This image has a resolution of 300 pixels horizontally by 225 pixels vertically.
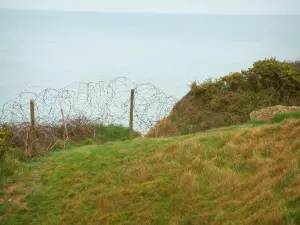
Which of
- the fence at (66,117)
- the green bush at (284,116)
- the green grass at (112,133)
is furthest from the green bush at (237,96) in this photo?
the green bush at (284,116)

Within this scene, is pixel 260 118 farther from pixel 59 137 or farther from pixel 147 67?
pixel 147 67

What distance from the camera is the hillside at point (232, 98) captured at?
46.5 ft

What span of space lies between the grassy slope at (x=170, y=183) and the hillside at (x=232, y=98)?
4074 mm

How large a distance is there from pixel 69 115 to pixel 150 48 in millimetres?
46878

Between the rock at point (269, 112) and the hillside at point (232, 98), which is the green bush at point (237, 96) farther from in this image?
the rock at point (269, 112)

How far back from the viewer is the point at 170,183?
8.04 m

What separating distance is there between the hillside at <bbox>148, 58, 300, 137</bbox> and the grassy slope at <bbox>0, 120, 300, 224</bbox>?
407 cm

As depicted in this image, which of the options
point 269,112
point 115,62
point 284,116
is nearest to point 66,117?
point 269,112

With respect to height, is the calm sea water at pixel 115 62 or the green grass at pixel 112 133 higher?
the calm sea water at pixel 115 62

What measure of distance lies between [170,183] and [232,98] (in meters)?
7.55

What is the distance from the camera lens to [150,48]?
58.9 metres

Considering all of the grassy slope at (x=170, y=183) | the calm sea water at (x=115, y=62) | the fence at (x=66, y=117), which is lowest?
the grassy slope at (x=170, y=183)

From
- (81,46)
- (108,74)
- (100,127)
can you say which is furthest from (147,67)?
(100,127)

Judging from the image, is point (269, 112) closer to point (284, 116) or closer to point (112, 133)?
point (284, 116)
